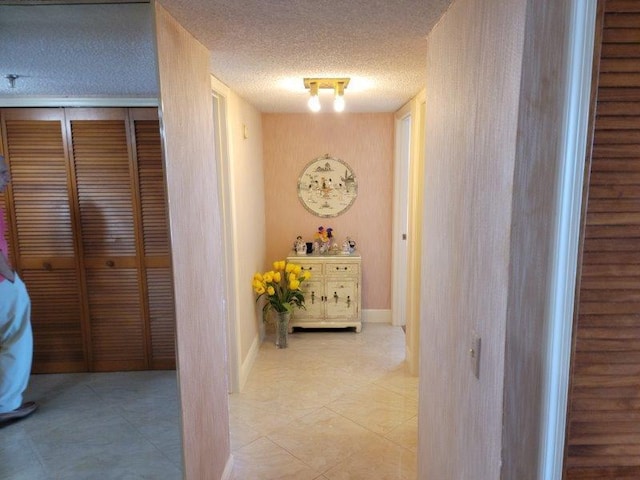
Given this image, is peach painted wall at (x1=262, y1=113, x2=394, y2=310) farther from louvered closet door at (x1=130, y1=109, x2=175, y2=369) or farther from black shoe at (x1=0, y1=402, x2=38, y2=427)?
black shoe at (x1=0, y1=402, x2=38, y2=427)

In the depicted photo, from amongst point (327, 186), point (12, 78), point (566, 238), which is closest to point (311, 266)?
point (327, 186)

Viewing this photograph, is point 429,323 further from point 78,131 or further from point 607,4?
point 78,131

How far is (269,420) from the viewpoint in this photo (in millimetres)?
2668

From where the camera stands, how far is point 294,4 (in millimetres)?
1378

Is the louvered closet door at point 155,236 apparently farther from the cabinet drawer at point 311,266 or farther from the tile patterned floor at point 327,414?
the cabinet drawer at point 311,266

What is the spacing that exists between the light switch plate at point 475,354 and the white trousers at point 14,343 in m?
1.34

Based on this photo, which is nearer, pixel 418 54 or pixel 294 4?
pixel 294 4

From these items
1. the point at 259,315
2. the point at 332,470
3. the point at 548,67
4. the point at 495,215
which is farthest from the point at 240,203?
the point at 548,67

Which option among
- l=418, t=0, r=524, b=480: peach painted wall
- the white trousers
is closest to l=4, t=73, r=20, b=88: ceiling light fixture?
the white trousers

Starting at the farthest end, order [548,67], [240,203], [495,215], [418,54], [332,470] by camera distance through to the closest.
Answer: [240,203], [332,470], [418,54], [495,215], [548,67]

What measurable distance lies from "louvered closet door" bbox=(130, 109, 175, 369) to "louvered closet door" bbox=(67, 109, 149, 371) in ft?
0.10

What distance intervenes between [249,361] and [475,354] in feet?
8.25

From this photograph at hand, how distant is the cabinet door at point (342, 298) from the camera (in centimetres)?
408

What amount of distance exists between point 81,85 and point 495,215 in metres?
1.28
